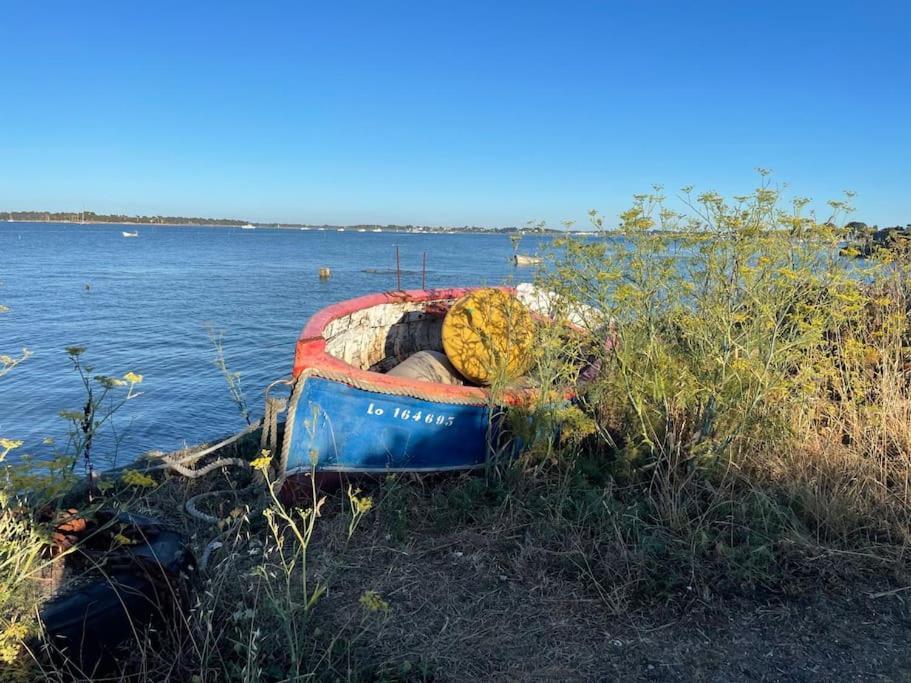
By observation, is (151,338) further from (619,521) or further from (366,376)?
(619,521)

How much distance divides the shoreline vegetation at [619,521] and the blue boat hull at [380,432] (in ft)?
0.67

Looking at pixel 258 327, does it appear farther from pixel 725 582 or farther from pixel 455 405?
pixel 725 582

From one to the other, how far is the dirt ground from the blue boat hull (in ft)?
4.18

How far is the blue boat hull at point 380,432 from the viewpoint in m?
4.75

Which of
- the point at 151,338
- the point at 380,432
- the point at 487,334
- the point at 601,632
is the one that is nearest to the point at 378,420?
the point at 380,432

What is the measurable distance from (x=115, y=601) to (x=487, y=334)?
12.3 ft

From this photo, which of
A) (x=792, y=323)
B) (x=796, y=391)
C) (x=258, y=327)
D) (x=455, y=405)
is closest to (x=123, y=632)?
(x=455, y=405)

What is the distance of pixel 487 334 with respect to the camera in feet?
18.9

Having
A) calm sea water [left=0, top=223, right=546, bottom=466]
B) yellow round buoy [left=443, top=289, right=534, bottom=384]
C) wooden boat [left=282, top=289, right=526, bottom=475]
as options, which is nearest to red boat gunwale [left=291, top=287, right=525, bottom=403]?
wooden boat [left=282, top=289, right=526, bottom=475]

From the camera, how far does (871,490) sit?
12.7ft

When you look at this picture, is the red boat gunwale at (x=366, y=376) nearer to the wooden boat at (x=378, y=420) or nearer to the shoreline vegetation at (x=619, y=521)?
the wooden boat at (x=378, y=420)

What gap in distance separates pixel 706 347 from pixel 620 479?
1.13m

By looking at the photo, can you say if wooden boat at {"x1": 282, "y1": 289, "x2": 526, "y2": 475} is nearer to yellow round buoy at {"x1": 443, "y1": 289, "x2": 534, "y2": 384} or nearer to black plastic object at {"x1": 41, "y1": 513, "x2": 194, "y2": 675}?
yellow round buoy at {"x1": 443, "y1": 289, "x2": 534, "y2": 384}

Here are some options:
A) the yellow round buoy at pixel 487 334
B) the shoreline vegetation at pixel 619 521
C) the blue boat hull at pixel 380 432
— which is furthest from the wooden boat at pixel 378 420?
the yellow round buoy at pixel 487 334
